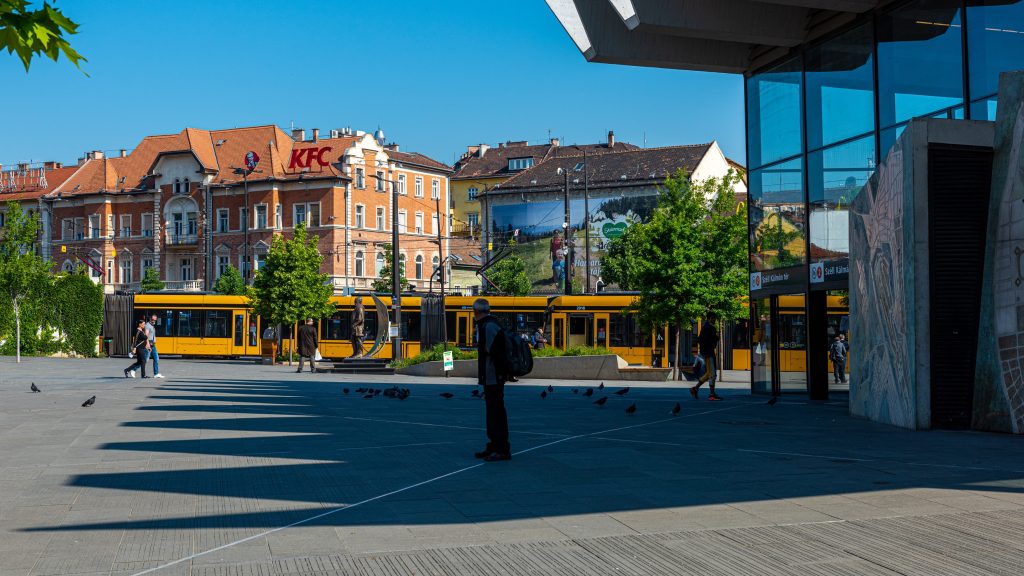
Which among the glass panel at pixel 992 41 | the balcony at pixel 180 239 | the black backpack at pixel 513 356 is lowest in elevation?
the black backpack at pixel 513 356

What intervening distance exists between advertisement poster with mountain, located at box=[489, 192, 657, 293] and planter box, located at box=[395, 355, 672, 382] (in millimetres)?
48153

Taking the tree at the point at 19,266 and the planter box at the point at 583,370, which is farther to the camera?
the tree at the point at 19,266

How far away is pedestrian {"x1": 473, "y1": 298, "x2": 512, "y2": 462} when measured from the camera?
38.8ft

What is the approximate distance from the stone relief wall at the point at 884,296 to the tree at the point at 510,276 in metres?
64.8

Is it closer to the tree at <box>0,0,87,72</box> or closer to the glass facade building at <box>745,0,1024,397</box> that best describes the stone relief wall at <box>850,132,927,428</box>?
the glass facade building at <box>745,0,1024,397</box>

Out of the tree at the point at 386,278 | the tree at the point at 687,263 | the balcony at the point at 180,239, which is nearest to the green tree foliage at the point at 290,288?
the tree at the point at 687,263

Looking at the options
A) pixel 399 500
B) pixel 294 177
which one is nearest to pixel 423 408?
pixel 399 500

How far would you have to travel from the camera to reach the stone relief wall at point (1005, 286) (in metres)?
14.5

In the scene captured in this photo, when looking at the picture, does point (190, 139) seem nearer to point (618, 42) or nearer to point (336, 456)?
point (618, 42)

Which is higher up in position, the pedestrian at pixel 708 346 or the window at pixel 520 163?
the window at pixel 520 163

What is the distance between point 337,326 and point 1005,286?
36.1 m

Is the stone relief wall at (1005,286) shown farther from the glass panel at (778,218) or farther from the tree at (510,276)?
the tree at (510,276)

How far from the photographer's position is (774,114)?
23.5 meters

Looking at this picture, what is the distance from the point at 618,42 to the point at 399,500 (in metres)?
15.5
